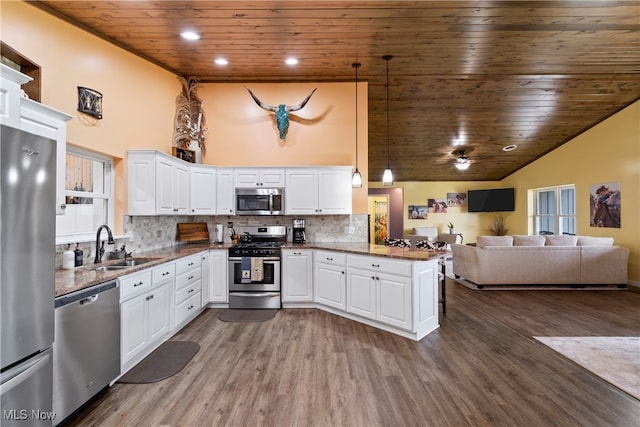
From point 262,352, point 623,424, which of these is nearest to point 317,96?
point 262,352

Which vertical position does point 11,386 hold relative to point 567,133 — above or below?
below

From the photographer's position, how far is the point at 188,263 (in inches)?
143

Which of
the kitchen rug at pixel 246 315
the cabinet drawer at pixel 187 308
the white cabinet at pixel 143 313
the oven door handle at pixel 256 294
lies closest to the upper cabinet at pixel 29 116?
the white cabinet at pixel 143 313

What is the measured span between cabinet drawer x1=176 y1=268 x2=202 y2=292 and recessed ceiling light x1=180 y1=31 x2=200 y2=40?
2872mm

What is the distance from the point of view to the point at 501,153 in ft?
26.2

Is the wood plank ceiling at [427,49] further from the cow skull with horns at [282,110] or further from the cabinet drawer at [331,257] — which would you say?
the cabinet drawer at [331,257]

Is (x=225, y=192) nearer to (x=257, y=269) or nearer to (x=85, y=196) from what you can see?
(x=257, y=269)

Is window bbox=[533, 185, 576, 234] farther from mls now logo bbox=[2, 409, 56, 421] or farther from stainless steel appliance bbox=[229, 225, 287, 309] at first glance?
mls now logo bbox=[2, 409, 56, 421]

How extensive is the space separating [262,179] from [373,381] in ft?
10.4

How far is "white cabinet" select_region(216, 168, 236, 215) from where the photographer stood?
4559 millimetres

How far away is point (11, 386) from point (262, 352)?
185 cm

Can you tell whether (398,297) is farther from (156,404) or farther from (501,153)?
(501,153)

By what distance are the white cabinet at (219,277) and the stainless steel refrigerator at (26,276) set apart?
2468 mm

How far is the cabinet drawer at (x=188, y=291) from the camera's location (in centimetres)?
341
